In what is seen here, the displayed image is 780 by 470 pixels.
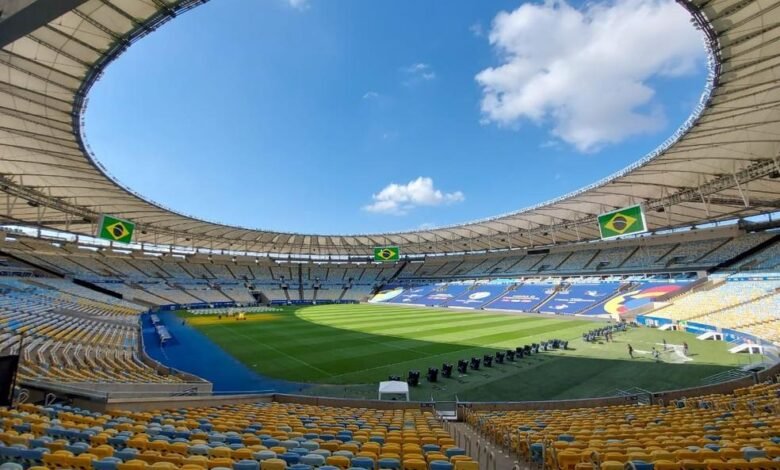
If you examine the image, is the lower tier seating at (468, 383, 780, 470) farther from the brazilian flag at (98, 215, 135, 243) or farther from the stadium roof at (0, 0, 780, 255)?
the brazilian flag at (98, 215, 135, 243)

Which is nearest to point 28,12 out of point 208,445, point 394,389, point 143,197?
point 208,445

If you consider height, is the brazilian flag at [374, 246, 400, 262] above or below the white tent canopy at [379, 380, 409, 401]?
above

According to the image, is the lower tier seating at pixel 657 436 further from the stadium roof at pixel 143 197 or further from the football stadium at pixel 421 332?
the stadium roof at pixel 143 197

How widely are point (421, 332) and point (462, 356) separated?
Answer: 960 cm

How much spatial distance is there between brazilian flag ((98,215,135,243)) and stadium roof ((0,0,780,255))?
272cm

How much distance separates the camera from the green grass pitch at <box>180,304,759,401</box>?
17.5 m

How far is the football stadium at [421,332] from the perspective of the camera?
673 centimetres

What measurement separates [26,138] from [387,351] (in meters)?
23.9

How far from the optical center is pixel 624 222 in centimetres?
→ 2600

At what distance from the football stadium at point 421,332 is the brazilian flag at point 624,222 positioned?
12 centimetres

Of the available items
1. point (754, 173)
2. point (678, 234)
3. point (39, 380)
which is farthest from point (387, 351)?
point (678, 234)

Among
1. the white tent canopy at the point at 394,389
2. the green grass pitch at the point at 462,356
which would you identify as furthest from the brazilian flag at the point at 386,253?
the white tent canopy at the point at 394,389

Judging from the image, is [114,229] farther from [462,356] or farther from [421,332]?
[462,356]

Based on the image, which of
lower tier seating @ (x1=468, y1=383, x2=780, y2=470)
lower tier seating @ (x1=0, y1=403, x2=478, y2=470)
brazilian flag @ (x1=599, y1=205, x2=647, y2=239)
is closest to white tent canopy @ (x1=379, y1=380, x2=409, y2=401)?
lower tier seating @ (x1=468, y1=383, x2=780, y2=470)
